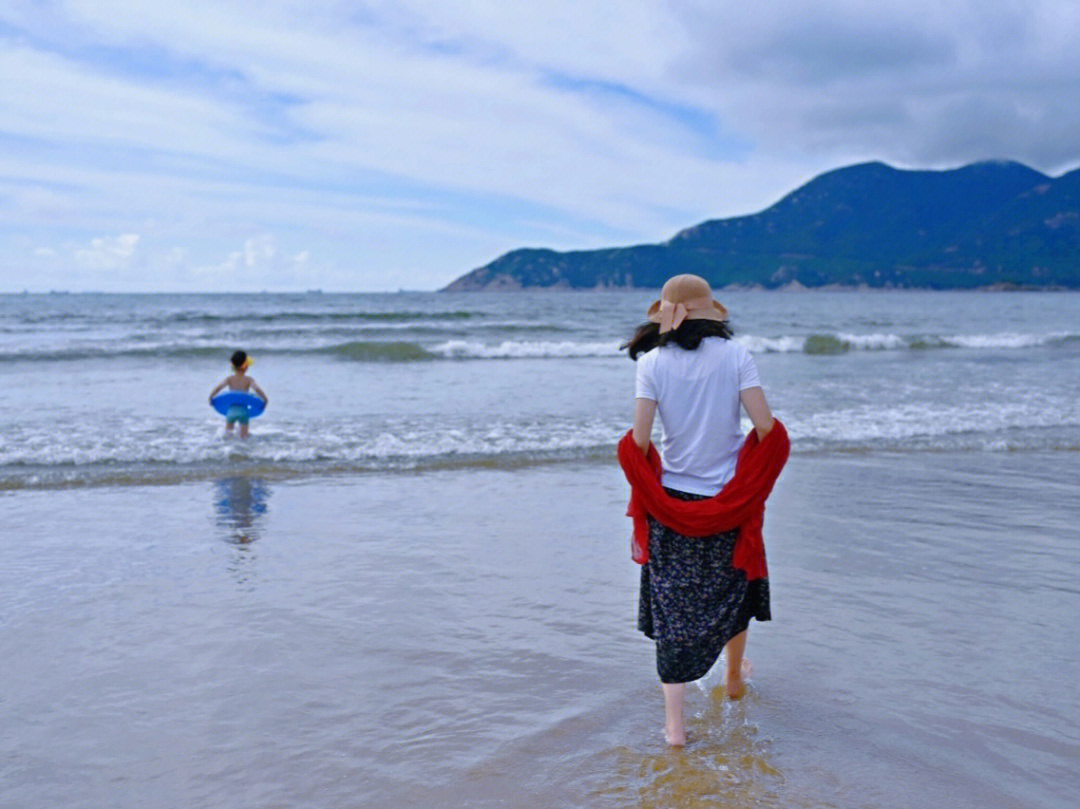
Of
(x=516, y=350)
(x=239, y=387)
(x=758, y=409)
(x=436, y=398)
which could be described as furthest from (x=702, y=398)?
(x=516, y=350)

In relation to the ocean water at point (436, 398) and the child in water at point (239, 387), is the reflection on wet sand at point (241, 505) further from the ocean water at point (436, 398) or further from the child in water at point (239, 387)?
the child in water at point (239, 387)

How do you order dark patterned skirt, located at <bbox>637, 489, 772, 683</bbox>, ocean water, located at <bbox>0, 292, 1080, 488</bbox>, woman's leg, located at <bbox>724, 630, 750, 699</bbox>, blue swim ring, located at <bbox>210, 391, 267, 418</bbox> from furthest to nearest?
blue swim ring, located at <bbox>210, 391, 267, 418</bbox>
ocean water, located at <bbox>0, 292, 1080, 488</bbox>
woman's leg, located at <bbox>724, 630, 750, 699</bbox>
dark patterned skirt, located at <bbox>637, 489, 772, 683</bbox>

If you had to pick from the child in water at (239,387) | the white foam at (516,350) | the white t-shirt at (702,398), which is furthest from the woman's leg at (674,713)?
the white foam at (516,350)

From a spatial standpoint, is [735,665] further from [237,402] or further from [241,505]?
[237,402]

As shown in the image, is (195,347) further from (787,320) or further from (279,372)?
(787,320)

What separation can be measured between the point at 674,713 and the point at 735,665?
21.2 inches

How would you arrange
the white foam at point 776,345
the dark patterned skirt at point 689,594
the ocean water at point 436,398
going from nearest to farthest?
the dark patterned skirt at point 689,594 → the ocean water at point 436,398 → the white foam at point 776,345

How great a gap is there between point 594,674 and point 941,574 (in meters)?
2.79

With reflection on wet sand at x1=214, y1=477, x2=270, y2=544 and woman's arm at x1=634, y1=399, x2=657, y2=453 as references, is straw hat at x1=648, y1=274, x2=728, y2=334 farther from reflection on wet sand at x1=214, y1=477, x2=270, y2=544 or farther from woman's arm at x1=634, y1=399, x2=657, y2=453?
reflection on wet sand at x1=214, y1=477, x2=270, y2=544

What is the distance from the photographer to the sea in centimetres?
357

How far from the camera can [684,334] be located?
350 cm

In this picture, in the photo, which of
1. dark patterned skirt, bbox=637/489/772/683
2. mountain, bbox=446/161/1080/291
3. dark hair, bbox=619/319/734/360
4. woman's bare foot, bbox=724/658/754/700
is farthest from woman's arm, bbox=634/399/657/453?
mountain, bbox=446/161/1080/291

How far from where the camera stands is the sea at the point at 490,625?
3.57 meters

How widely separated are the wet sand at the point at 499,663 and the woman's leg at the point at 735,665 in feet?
0.21
